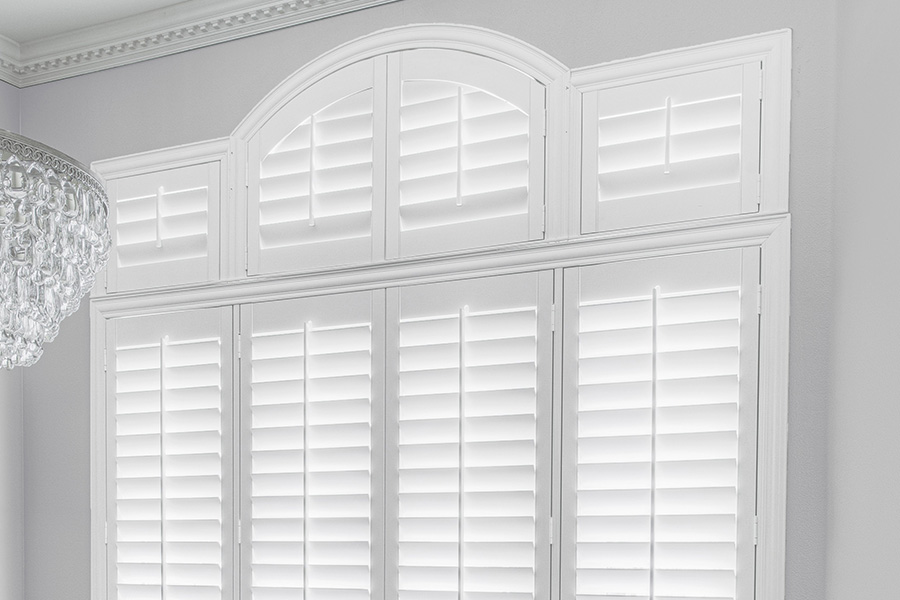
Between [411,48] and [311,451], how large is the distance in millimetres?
1102

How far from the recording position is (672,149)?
2.09m

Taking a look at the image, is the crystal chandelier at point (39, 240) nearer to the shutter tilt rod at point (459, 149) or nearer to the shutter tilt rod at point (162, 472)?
the shutter tilt rod at point (459, 149)

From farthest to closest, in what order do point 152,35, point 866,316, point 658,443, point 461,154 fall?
point 152,35
point 461,154
point 658,443
point 866,316

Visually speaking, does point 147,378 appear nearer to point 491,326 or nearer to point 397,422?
point 397,422

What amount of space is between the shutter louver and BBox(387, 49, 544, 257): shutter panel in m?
0.14

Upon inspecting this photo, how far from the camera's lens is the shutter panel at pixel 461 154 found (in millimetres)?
2252

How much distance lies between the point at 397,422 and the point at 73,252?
3.34ft

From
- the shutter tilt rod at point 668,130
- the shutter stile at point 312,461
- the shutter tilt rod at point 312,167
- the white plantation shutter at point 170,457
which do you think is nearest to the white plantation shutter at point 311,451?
the shutter stile at point 312,461

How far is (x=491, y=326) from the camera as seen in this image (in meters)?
2.25

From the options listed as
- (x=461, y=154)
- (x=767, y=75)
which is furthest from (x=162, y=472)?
(x=767, y=75)

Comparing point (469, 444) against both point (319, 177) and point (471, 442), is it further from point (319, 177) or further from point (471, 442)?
point (319, 177)

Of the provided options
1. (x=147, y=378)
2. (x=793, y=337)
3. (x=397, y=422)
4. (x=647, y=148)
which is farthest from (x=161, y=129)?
(x=793, y=337)

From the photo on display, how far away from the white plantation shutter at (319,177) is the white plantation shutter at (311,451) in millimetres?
142

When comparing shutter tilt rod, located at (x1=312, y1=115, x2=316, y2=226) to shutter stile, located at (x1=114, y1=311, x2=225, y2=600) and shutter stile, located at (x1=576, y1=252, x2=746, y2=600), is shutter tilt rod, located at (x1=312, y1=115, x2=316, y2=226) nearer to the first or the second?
shutter stile, located at (x1=114, y1=311, x2=225, y2=600)
